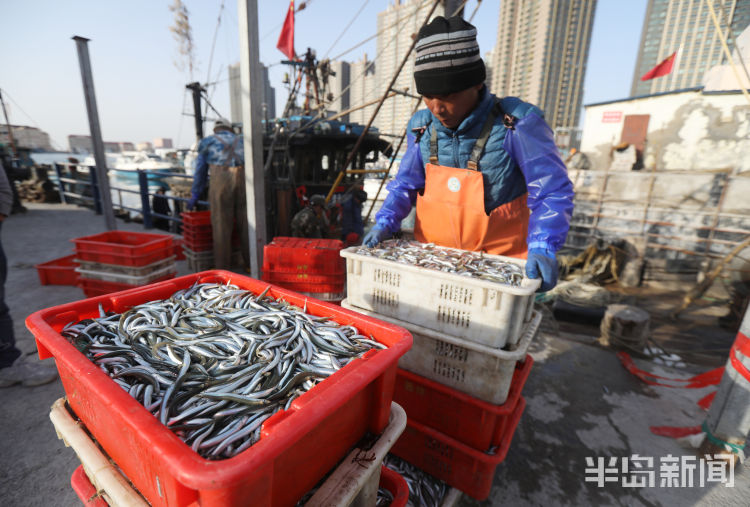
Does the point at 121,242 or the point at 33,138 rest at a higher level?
the point at 33,138

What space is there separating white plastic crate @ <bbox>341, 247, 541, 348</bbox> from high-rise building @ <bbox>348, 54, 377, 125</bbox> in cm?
255

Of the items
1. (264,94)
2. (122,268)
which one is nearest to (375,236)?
(122,268)

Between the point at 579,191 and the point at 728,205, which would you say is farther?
the point at 579,191

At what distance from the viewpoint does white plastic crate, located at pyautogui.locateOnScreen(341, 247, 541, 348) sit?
1.92m

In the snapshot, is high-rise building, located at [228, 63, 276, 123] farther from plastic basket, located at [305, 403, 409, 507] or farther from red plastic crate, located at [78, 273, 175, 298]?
plastic basket, located at [305, 403, 409, 507]

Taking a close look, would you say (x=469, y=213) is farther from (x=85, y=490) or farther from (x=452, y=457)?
(x=85, y=490)

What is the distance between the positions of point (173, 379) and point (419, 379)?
1.58 metres

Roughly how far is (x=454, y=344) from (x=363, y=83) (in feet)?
132

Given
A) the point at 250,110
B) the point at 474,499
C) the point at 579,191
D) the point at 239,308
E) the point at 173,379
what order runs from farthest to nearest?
1. the point at 579,191
2. the point at 250,110
3. the point at 474,499
4. the point at 239,308
5. the point at 173,379

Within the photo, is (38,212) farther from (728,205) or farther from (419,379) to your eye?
(728,205)

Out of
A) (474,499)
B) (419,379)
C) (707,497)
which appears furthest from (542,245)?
(707,497)

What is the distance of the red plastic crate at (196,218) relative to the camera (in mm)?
5824

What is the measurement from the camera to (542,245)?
2.23m

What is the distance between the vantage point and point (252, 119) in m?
4.22
